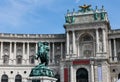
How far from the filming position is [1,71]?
85562 mm

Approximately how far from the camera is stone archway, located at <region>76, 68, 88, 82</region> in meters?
80.4

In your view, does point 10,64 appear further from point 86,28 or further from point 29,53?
point 86,28

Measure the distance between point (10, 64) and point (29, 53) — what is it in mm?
6320

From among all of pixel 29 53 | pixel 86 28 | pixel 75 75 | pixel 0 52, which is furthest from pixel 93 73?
pixel 0 52

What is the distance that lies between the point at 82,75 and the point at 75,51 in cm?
722

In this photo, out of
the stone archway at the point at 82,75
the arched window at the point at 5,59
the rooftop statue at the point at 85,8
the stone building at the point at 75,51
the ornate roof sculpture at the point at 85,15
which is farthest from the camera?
the arched window at the point at 5,59

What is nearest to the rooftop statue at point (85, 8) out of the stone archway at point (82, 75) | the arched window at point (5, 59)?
the stone archway at point (82, 75)

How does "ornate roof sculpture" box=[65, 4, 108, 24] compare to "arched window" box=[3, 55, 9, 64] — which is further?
"arched window" box=[3, 55, 9, 64]

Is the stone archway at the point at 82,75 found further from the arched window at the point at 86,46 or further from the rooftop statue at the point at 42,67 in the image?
the rooftop statue at the point at 42,67

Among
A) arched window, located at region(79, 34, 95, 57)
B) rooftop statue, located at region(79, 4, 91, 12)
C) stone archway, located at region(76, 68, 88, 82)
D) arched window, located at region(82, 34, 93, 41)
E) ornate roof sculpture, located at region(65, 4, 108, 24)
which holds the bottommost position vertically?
stone archway, located at region(76, 68, 88, 82)

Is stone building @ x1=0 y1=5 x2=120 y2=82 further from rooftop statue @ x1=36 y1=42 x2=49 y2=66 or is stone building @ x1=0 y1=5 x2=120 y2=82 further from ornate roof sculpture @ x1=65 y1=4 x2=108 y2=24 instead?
rooftop statue @ x1=36 y1=42 x2=49 y2=66

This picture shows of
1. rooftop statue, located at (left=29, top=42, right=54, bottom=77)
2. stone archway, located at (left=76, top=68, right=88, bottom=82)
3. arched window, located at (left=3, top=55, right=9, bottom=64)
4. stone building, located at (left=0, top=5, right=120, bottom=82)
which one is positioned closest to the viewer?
rooftop statue, located at (left=29, top=42, right=54, bottom=77)

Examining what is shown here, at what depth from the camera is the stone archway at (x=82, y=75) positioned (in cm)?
8044

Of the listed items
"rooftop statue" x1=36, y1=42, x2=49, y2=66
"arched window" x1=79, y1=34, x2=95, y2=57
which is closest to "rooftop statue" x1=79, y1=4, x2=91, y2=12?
"arched window" x1=79, y1=34, x2=95, y2=57
